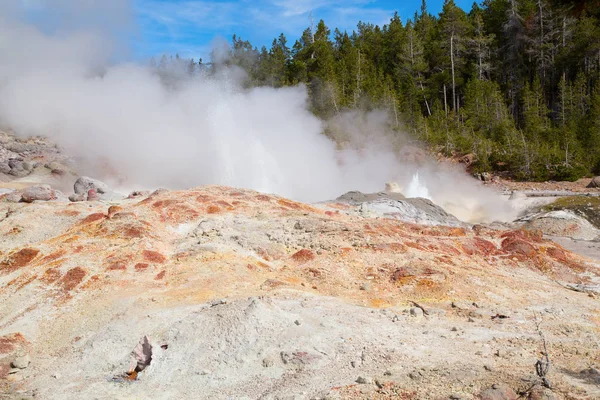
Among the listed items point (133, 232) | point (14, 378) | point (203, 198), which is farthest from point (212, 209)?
point (14, 378)

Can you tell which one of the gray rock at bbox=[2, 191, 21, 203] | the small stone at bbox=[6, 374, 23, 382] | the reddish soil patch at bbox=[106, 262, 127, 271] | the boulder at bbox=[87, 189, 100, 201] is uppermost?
the gray rock at bbox=[2, 191, 21, 203]

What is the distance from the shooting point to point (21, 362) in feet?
23.5

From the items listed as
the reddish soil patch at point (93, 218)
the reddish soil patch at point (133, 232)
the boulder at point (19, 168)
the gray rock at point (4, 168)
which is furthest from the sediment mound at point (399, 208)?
the gray rock at point (4, 168)

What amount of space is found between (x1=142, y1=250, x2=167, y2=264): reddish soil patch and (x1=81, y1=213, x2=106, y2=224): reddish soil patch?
2893 millimetres

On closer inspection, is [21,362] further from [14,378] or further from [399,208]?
[399,208]

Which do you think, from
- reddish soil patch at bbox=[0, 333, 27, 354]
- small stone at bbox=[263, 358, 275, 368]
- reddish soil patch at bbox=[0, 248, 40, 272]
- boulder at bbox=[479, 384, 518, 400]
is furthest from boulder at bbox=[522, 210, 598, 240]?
reddish soil patch at bbox=[0, 333, 27, 354]

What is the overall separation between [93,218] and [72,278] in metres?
3.51

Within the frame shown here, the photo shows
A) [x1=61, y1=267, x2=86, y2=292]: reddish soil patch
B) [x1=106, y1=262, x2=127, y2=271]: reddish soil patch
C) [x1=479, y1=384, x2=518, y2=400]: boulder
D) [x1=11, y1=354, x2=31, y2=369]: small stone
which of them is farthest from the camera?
[x1=106, y1=262, x2=127, y2=271]: reddish soil patch

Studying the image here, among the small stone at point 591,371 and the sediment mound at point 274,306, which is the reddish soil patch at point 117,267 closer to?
the sediment mound at point 274,306

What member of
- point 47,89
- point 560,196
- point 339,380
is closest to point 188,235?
point 339,380

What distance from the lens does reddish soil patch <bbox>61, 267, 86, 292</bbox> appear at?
30.1 ft

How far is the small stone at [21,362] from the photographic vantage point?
23.5ft

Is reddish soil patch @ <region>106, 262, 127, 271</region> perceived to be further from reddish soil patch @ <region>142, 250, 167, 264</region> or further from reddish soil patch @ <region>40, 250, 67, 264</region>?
reddish soil patch @ <region>40, 250, 67, 264</region>

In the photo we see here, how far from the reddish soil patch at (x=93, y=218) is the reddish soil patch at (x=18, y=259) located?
6.77ft
